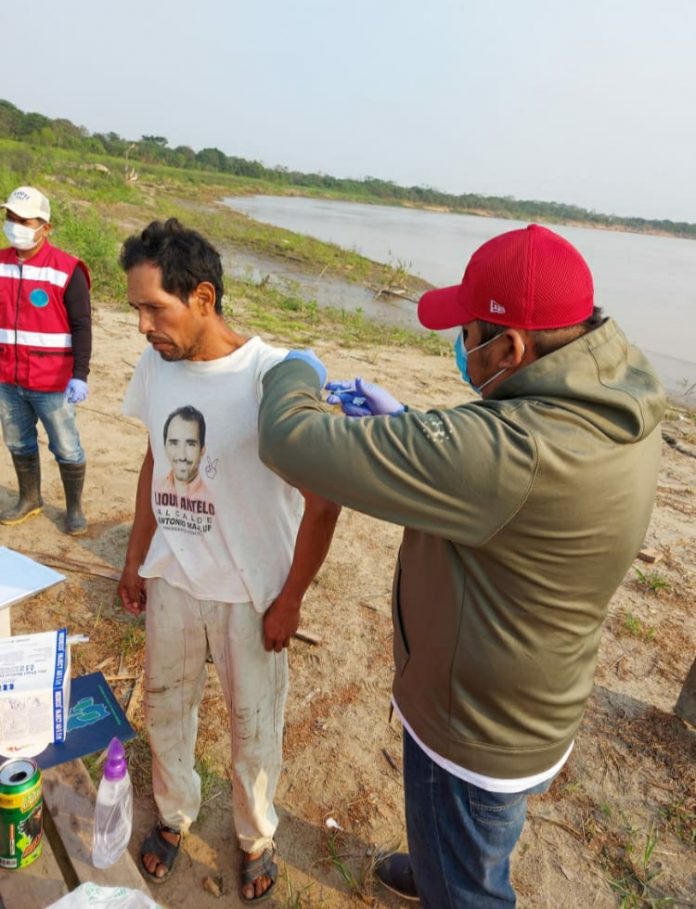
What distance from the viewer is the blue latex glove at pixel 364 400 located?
1.59 metres

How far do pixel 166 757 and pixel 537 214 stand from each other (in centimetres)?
8562

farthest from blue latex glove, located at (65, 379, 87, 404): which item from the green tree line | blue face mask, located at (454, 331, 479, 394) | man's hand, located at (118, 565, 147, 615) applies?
the green tree line

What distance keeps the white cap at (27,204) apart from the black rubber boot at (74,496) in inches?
57.9

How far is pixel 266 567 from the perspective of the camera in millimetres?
1851

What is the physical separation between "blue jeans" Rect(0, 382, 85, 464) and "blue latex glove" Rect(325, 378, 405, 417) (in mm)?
2725

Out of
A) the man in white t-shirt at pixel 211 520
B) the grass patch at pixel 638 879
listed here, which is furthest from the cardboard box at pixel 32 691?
the grass patch at pixel 638 879

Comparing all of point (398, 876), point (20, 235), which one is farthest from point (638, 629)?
point (20, 235)

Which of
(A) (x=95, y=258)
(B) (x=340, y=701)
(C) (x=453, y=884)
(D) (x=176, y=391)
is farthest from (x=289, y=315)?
(C) (x=453, y=884)

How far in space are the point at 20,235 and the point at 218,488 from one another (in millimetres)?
2500

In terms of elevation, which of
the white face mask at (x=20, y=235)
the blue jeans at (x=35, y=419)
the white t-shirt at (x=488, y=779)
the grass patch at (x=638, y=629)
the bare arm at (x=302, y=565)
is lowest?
the grass patch at (x=638, y=629)

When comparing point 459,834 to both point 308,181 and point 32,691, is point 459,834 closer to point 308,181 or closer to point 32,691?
point 32,691

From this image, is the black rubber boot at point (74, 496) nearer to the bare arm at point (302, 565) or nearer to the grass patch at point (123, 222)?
the bare arm at point (302, 565)

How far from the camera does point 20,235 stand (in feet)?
11.2

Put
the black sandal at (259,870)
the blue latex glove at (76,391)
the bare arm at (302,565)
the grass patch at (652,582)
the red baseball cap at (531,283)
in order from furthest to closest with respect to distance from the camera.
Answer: the grass patch at (652,582)
the blue latex glove at (76,391)
the black sandal at (259,870)
the bare arm at (302,565)
the red baseball cap at (531,283)
